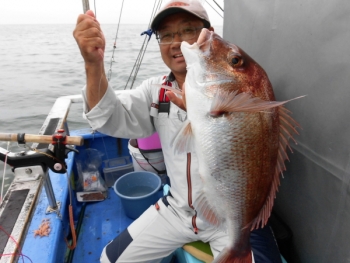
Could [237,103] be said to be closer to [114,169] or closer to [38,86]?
[114,169]

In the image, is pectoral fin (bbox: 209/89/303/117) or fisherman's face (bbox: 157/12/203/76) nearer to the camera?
pectoral fin (bbox: 209/89/303/117)

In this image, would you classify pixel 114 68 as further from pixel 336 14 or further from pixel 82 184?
pixel 336 14

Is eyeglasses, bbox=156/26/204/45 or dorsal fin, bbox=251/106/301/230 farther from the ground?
eyeglasses, bbox=156/26/204/45

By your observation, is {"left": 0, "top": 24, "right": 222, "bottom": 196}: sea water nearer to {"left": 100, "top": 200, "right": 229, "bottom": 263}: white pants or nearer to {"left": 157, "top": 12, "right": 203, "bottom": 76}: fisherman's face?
{"left": 100, "top": 200, "right": 229, "bottom": 263}: white pants

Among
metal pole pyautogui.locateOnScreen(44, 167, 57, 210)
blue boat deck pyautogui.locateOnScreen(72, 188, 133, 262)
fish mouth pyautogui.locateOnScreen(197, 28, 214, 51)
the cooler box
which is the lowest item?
blue boat deck pyautogui.locateOnScreen(72, 188, 133, 262)

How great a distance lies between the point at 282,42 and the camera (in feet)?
5.76

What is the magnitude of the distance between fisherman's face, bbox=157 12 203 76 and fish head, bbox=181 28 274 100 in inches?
25.5

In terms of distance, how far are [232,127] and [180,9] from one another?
100 cm

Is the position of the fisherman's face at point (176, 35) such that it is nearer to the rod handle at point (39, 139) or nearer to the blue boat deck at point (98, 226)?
the rod handle at point (39, 139)

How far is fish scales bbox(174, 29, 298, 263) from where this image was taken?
115 centimetres

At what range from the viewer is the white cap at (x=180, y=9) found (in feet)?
5.70

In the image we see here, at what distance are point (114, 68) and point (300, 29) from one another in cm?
1405

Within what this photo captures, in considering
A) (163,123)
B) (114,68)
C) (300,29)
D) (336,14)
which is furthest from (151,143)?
(114,68)

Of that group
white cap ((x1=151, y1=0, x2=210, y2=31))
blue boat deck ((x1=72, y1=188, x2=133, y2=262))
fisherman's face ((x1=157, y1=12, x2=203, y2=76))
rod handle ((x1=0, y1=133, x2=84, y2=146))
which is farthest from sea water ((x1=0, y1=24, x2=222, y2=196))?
white cap ((x1=151, y1=0, x2=210, y2=31))
